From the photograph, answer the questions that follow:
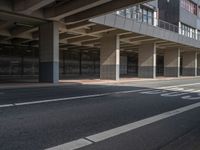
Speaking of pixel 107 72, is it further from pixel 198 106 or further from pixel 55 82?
pixel 198 106

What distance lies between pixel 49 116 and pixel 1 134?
2.27 m

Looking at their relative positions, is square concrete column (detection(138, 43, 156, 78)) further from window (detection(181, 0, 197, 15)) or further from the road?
the road

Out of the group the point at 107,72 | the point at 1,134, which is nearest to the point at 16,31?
the point at 107,72

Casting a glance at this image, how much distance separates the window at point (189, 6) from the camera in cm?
4942

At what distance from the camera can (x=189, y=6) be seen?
171 feet

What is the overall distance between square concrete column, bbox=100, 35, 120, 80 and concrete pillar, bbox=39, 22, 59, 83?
28.8 feet

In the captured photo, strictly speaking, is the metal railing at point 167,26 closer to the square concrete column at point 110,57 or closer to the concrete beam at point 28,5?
the square concrete column at point 110,57

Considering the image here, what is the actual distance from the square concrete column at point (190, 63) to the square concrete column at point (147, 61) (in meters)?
18.1

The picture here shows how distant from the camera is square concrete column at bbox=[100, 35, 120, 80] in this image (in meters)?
32.3

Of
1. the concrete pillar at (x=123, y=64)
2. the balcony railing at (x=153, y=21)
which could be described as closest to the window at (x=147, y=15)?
the balcony railing at (x=153, y=21)

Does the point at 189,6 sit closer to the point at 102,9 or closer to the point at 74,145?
the point at 102,9

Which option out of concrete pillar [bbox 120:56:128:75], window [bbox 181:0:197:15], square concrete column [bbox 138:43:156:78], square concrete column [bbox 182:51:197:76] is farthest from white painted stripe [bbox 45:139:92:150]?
square concrete column [bbox 182:51:197:76]

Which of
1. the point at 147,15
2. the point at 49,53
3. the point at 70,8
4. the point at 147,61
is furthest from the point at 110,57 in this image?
the point at 70,8

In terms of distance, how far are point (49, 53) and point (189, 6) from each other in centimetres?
3516
